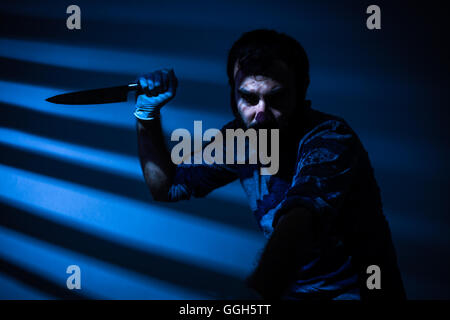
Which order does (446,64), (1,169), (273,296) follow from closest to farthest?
(273,296)
(446,64)
(1,169)

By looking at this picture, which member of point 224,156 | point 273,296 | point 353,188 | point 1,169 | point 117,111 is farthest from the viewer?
point 1,169

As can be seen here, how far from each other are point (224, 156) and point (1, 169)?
0.87 m

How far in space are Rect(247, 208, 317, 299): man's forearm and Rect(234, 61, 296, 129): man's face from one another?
27 centimetres

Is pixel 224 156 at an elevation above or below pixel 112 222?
above

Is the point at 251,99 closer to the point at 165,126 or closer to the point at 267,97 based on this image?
the point at 267,97

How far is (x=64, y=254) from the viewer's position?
1.18 meters

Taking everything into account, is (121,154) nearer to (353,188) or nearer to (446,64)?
(353,188)

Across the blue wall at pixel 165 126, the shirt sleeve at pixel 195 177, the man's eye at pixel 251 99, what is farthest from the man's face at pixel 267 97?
the blue wall at pixel 165 126

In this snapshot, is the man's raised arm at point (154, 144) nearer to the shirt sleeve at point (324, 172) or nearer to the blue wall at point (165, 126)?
the blue wall at point (165, 126)

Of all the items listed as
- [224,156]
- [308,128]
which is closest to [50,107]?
[224,156]

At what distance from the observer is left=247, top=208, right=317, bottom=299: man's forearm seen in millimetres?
406

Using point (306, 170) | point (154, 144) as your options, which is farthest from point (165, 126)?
point (306, 170)

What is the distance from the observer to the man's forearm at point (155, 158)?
84 centimetres

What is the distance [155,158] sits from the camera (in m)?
0.84
